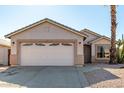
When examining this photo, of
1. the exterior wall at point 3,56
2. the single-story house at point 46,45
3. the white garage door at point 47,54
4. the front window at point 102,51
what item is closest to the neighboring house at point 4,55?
the exterior wall at point 3,56

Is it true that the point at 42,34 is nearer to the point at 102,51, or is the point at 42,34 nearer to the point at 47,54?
the point at 47,54

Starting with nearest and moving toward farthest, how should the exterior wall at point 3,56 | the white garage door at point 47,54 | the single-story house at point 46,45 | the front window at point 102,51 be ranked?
the single-story house at point 46,45
the white garage door at point 47,54
the exterior wall at point 3,56
the front window at point 102,51

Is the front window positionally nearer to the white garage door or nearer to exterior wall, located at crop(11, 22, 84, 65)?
exterior wall, located at crop(11, 22, 84, 65)

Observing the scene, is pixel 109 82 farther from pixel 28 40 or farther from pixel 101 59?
pixel 101 59

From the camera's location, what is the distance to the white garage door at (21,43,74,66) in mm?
23781

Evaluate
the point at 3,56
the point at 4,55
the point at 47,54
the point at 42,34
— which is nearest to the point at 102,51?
the point at 47,54

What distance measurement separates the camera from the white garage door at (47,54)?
23.8 meters

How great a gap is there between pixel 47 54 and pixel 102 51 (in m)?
9.81

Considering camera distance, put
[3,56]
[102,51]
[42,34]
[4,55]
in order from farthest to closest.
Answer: [102,51] < [4,55] < [3,56] < [42,34]

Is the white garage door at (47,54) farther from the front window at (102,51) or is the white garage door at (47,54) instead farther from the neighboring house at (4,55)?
the front window at (102,51)

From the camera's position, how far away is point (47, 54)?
Answer: 2394 cm

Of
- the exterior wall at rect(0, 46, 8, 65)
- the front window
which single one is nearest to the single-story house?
the exterior wall at rect(0, 46, 8, 65)

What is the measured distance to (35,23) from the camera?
77.2ft
